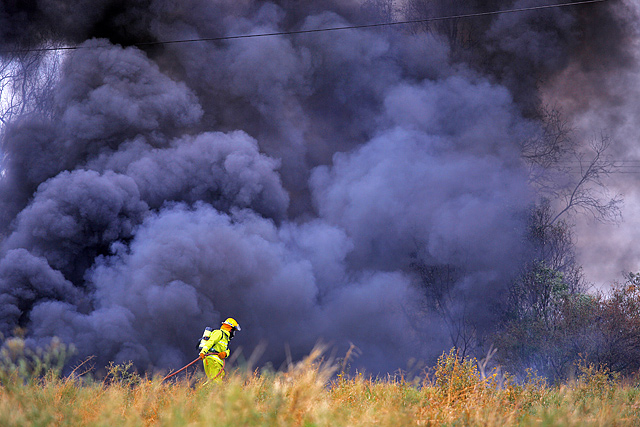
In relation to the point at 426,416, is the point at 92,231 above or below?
above

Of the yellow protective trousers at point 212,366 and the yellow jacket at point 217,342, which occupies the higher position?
the yellow jacket at point 217,342

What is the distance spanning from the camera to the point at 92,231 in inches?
992

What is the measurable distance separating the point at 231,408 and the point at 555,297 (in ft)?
65.2

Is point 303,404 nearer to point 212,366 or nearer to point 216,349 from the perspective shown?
point 212,366

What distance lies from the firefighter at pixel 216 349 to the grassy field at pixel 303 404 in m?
0.86

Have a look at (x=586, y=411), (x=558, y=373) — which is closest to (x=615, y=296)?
(x=558, y=373)

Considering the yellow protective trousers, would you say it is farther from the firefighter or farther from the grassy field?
the grassy field

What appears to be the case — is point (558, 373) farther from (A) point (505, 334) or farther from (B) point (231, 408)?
(B) point (231, 408)

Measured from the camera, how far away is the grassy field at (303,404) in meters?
3.64

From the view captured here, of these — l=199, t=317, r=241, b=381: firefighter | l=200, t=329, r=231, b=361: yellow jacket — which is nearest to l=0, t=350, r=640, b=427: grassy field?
l=199, t=317, r=241, b=381: firefighter

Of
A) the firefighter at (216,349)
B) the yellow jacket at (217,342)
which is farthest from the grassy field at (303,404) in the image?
the yellow jacket at (217,342)

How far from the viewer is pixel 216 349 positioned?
8.09 meters

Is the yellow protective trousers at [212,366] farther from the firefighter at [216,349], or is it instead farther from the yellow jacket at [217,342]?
the yellow jacket at [217,342]

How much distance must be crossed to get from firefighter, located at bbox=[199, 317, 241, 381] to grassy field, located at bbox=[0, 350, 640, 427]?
33.7 inches
